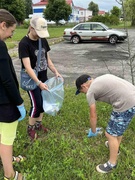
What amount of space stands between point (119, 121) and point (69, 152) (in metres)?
0.81

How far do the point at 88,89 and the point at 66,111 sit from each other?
1.58 meters

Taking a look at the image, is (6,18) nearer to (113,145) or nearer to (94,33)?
(113,145)

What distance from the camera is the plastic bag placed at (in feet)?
9.45

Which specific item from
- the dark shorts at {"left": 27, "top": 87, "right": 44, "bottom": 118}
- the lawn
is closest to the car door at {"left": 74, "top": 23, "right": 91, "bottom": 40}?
the lawn

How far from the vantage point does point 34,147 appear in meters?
2.74

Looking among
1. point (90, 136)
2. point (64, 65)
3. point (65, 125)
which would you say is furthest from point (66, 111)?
point (64, 65)

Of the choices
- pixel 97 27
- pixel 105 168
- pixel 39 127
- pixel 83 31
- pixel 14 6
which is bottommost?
pixel 105 168

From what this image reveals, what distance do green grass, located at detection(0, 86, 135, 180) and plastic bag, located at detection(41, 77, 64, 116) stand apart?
40 cm

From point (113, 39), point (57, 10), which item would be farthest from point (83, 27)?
point (57, 10)

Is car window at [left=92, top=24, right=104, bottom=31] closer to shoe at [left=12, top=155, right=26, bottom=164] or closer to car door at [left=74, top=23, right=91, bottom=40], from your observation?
car door at [left=74, top=23, right=91, bottom=40]

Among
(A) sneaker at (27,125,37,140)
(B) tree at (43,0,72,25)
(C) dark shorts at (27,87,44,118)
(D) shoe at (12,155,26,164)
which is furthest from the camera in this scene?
(B) tree at (43,0,72,25)

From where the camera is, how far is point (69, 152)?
107 inches

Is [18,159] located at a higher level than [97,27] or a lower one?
lower

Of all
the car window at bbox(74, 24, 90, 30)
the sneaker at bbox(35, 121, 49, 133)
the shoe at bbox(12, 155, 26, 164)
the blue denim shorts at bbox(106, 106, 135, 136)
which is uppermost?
the car window at bbox(74, 24, 90, 30)
